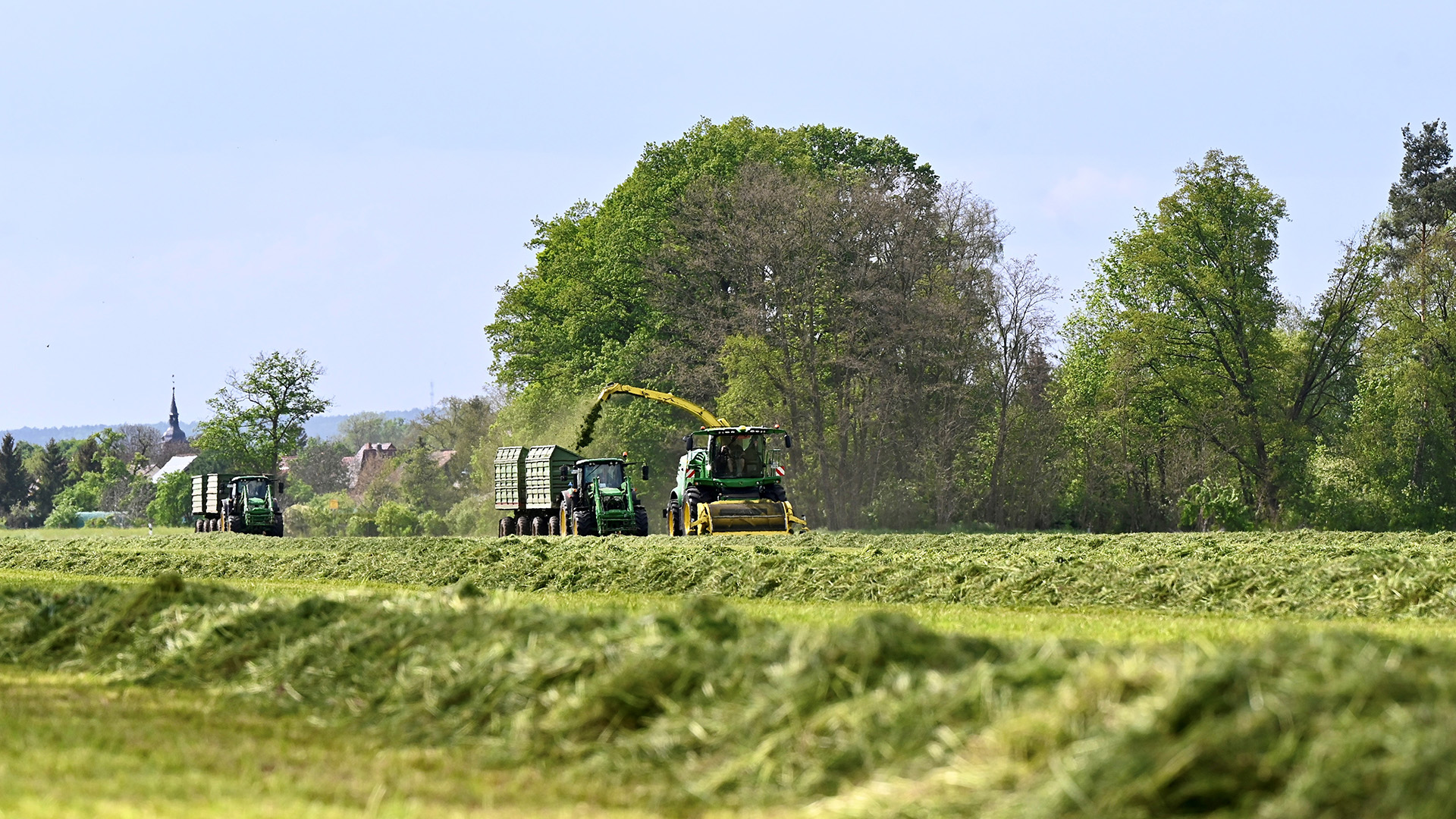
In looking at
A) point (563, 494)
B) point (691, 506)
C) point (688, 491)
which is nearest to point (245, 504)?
point (563, 494)

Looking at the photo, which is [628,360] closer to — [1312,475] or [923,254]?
[923,254]

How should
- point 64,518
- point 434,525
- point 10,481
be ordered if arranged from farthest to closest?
point 10,481 → point 64,518 → point 434,525

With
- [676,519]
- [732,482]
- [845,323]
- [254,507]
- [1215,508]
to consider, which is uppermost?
[845,323]

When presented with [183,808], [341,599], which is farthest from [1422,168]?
[183,808]

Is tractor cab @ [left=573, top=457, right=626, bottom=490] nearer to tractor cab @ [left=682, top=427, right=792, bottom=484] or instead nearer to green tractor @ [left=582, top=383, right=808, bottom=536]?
green tractor @ [left=582, top=383, right=808, bottom=536]

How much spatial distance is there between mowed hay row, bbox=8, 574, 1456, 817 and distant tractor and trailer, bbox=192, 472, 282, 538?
144 ft

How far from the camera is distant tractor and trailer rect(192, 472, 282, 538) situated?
51.5m

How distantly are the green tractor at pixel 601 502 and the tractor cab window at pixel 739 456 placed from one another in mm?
2360

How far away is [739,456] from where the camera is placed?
1362 inches

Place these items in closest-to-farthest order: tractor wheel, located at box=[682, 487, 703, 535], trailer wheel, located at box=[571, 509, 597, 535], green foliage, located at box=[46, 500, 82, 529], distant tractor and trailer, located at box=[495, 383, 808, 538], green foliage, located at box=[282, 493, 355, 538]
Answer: distant tractor and trailer, located at box=[495, 383, 808, 538] < tractor wheel, located at box=[682, 487, 703, 535] < trailer wheel, located at box=[571, 509, 597, 535] < green foliage, located at box=[282, 493, 355, 538] < green foliage, located at box=[46, 500, 82, 529]

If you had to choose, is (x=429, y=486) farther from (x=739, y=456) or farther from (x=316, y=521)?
(x=739, y=456)

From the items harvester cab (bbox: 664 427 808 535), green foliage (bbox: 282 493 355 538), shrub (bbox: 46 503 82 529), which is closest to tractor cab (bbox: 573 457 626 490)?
harvester cab (bbox: 664 427 808 535)

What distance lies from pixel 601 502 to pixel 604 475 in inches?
50.2

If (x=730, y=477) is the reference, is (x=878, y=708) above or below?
below
